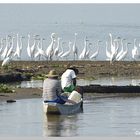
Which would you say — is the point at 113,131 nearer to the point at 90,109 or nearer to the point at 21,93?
the point at 90,109

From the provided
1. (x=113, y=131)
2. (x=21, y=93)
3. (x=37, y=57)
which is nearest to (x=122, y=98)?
(x=21, y=93)

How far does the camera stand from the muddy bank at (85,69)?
30781 millimetres

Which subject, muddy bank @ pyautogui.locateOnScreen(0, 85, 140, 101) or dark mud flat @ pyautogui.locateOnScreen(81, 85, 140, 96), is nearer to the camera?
muddy bank @ pyautogui.locateOnScreen(0, 85, 140, 101)

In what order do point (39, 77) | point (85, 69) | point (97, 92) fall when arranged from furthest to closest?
1. point (85, 69)
2. point (39, 77)
3. point (97, 92)

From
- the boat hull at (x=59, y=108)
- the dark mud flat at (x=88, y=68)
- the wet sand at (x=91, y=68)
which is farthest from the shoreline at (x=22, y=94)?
the wet sand at (x=91, y=68)

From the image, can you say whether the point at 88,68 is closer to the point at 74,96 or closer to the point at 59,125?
the point at 74,96

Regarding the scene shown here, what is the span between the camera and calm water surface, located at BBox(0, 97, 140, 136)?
13.2 m

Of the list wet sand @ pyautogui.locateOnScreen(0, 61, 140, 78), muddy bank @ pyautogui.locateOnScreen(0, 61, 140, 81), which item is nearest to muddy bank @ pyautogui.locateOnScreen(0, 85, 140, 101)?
muddy bank @ pyautogui.locateOnScreen(0, 61, 140, 81)

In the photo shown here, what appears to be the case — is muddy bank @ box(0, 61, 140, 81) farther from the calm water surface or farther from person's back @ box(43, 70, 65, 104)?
person's back @ box(43, 70, 65, 104)

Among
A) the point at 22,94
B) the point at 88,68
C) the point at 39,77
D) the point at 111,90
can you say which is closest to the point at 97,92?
the point at 111,90

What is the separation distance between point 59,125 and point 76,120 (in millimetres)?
1007

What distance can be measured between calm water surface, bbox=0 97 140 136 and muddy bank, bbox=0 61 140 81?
33.8 feet

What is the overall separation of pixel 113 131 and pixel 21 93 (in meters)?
7.79

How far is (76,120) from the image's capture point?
49.9 feet
